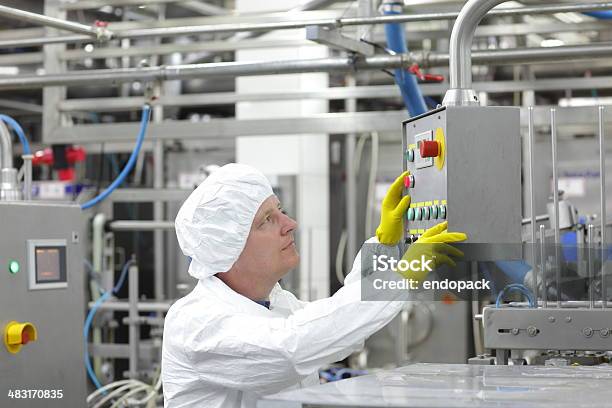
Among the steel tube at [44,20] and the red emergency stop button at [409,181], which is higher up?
the steel tube at [44,20]

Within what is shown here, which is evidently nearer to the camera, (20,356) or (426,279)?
(426,279)

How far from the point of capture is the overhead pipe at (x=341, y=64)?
2.66 m

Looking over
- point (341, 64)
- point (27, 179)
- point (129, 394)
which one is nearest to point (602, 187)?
point (341, 64)

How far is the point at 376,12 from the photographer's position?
9.23 feet

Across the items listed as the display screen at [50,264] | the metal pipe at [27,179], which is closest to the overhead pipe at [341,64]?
the metal pipe at [27,179]

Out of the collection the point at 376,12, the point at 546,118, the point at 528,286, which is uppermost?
the point at 376,12

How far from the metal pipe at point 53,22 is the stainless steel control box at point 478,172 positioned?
A: 1.29 metres

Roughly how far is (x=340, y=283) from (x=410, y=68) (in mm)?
2139

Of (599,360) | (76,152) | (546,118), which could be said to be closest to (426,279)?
(599,360)

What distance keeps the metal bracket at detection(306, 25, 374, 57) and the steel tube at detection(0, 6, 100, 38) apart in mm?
671

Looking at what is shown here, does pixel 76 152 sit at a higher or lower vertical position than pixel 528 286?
higher

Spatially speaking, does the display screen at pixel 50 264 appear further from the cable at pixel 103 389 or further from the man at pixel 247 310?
the man at pixel 247 310

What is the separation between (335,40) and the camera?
2566 mm

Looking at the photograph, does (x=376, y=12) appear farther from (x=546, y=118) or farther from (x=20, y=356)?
(x=20, y=356)
